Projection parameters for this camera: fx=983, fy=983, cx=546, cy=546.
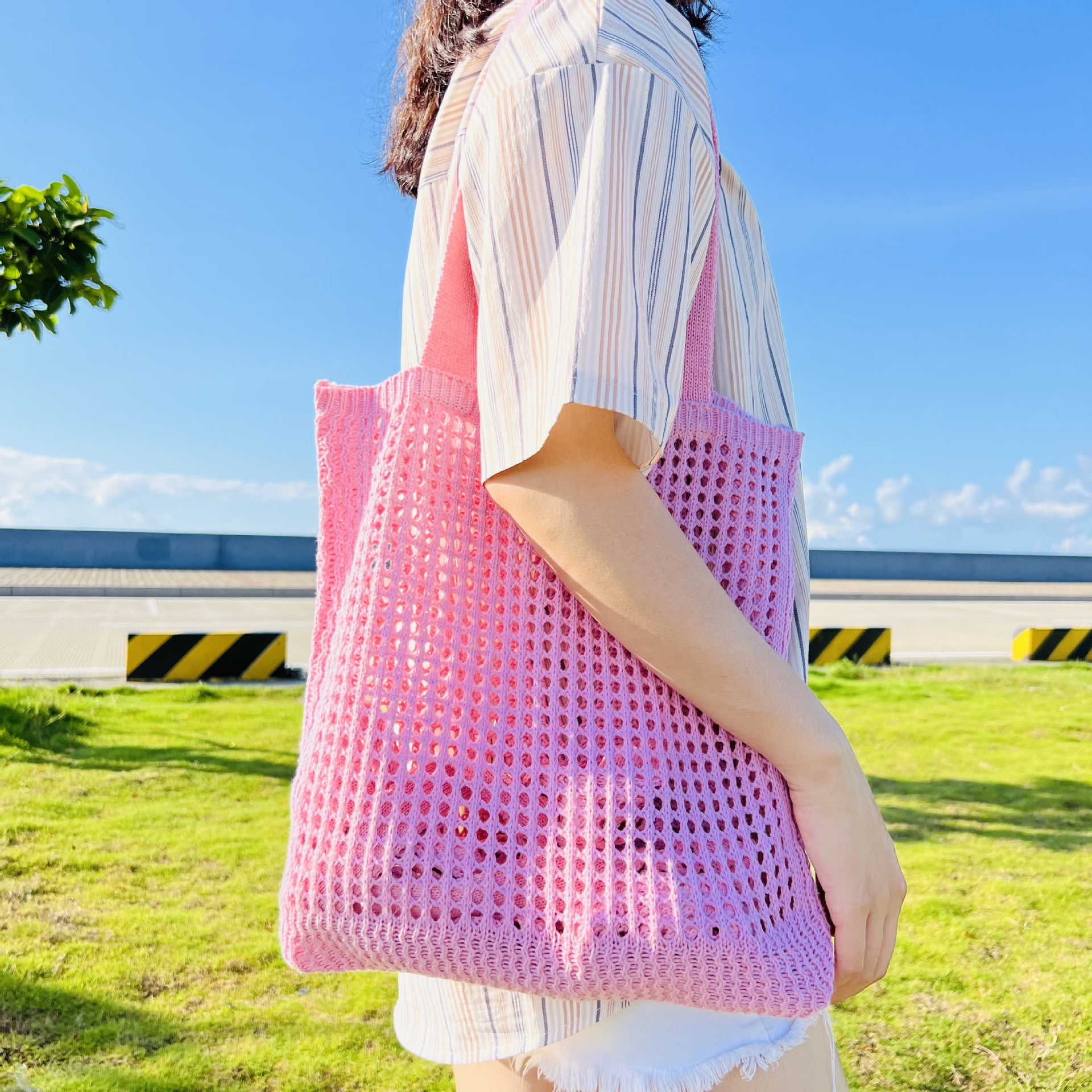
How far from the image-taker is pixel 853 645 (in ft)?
31.9

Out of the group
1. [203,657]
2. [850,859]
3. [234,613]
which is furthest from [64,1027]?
[234,613]

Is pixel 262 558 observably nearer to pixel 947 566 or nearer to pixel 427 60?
pixel 947 566

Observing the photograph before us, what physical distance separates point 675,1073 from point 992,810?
16.1 ft

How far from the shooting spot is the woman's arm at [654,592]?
29.5 inches

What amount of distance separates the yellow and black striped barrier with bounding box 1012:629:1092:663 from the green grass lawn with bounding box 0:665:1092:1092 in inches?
171

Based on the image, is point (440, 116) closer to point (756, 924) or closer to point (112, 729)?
point (756, 924)

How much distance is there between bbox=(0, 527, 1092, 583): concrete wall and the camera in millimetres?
23188

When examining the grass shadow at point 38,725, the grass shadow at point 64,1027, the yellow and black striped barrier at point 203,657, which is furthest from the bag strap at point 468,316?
the yellow and black striped barrier at point 203,657

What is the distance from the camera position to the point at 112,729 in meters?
6.08

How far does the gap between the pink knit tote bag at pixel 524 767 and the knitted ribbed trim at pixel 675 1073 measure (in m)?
0.12

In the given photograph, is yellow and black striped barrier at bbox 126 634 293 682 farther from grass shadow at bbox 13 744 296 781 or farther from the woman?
the woman

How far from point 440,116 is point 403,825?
2.28 ft

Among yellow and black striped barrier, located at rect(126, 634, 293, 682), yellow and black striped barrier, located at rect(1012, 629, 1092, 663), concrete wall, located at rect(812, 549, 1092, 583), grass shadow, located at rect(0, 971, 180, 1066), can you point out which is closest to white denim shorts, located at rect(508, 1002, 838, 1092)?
grass shadow, located at rect(0, 971, 180, 1066)

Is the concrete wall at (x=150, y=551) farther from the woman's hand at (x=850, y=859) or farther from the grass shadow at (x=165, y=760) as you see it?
the woman's hand at (x=850, y=859)
